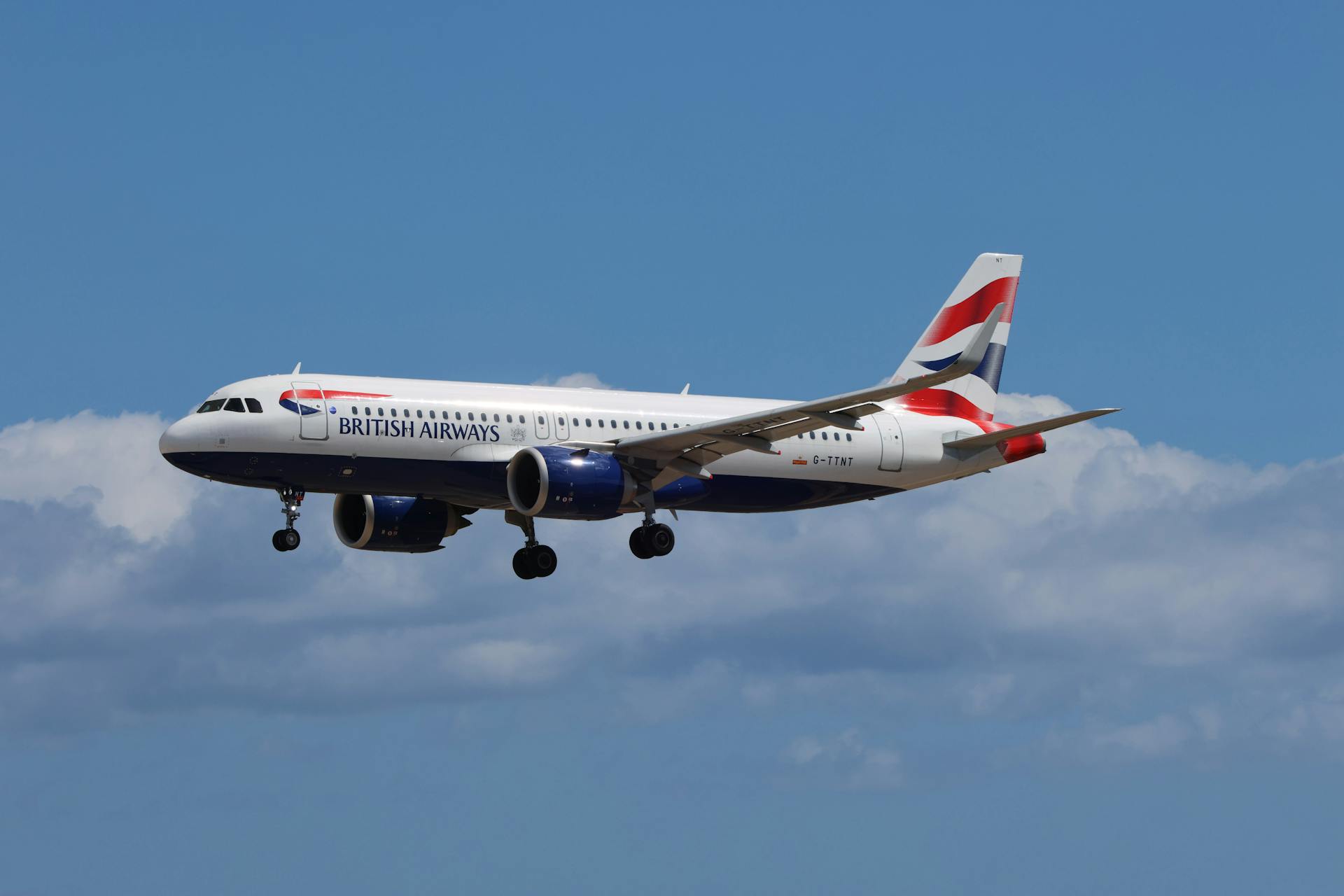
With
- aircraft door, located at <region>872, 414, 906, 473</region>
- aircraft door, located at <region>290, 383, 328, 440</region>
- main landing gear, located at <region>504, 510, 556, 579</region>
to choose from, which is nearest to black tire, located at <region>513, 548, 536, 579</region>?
main landing gear, located at <region>504, 510, 556, 579</region>

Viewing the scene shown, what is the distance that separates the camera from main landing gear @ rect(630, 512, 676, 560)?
56.3 metres

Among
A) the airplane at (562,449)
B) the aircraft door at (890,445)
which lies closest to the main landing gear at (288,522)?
the airplane at (562,449)

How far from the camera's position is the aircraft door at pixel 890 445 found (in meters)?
60.3

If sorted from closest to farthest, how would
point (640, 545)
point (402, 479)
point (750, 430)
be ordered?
point (402, 479)
point (750, 430)
point (640, 545)

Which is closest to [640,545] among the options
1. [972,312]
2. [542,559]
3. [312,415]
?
[542,559]

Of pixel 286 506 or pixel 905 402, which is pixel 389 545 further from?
pixel 905 402

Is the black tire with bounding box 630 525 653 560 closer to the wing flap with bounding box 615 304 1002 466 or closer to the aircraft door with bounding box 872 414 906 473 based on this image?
the wing flap with bounding box 615 304 1002 466

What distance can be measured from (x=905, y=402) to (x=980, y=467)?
313 cm

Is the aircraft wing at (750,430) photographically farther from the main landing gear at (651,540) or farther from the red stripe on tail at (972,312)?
the red stripe on tail at (972,312)

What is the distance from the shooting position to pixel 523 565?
59.1 meters

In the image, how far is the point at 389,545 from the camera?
59.8 meters

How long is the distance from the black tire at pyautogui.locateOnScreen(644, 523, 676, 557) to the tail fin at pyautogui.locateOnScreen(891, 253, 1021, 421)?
32.3 feet

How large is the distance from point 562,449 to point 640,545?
437cm

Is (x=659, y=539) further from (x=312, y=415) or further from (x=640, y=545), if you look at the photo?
(x=312, y=415)
